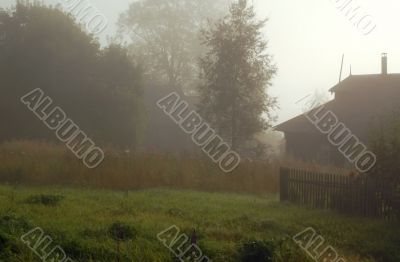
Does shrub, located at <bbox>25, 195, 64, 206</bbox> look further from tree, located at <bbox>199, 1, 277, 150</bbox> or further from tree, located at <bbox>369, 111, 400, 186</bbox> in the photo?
tree, located at <bbox>199, 1, 277, 150</bbox>

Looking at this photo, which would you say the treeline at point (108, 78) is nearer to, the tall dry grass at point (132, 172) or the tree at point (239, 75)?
the tree at point (239, 75)

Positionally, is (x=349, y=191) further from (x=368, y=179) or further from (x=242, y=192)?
(x=242, y=192)

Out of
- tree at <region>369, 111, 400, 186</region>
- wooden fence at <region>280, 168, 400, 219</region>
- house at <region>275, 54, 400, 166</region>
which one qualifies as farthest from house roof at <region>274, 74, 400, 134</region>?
tree at <region>369, 111, 400, 186</region>

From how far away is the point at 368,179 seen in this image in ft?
41.5

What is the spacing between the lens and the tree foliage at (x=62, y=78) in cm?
3206

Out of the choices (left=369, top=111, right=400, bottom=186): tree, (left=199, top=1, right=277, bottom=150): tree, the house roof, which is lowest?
(left=369, top=111, right=400, bottom=186): tree

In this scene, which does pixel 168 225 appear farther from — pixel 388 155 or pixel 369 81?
pixel 369 81

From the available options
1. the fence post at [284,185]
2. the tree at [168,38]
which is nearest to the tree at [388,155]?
the fence post at [284,185]

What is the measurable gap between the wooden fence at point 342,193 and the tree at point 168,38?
154ft

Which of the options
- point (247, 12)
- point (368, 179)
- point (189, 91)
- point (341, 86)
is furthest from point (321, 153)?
point (189, 91)

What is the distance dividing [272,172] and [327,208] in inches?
222

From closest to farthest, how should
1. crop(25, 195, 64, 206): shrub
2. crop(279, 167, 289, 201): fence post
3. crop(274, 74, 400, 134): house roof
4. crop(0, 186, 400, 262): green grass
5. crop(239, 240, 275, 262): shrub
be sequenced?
crop(239, 240, 275, 262): shrub < crop(0, 186, 400, 262): green grass < crop(25, 195, 64, 206): shrub < crop(279, 167, 289, 201): fence post < crop(274, 74, 400, 134): house roof

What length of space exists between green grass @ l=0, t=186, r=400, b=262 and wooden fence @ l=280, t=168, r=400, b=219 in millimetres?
509

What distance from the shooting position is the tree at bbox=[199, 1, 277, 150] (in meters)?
27.7
